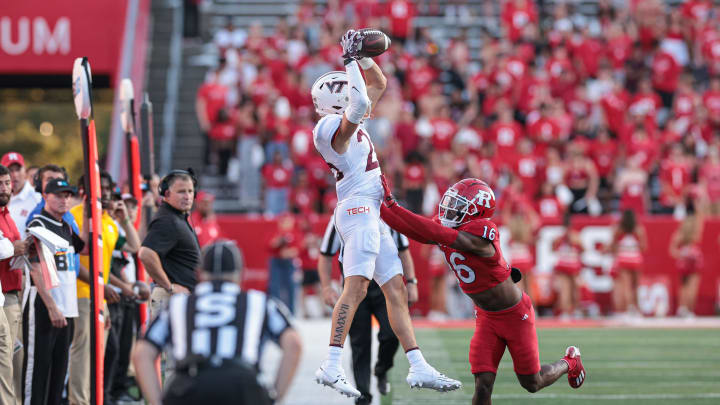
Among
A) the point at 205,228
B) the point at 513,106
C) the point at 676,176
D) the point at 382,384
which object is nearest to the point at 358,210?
the point at 382,384

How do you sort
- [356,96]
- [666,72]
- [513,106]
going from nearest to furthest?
[356,96] → [513,106] → [666,72]

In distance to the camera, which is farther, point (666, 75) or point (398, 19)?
point (398, 19)

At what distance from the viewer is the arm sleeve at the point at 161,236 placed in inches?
285

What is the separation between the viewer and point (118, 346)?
28.7 ft

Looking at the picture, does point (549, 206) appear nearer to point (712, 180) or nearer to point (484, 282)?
point (712, 180)

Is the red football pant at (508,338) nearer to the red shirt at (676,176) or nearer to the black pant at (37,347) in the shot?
the black pant at (37,347)

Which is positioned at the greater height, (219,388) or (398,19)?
(398,19)

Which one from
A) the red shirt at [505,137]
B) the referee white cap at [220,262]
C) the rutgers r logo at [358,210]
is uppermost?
the red shirt at [505,137]

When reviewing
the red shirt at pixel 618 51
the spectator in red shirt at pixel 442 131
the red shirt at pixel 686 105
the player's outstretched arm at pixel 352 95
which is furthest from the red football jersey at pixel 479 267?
the red shirt at pixel 618 51

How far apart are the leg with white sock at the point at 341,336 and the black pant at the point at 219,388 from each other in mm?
2260

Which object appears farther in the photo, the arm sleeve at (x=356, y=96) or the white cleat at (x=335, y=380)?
A: the white cleat at (x=335, y=380)

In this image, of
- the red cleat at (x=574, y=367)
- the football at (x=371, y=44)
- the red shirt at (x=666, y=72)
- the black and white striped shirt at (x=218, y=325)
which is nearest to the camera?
the black and white striped shirt at (x=218, y=325)

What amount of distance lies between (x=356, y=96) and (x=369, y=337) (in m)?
2.31

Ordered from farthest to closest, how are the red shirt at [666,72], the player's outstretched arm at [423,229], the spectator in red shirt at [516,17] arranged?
the spectator in red shirt at [516,17], the red shirt at [666,72], the player's outstretched arm at [423,229]
